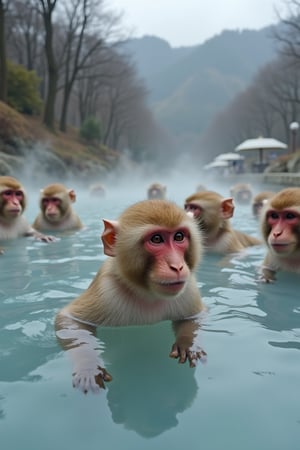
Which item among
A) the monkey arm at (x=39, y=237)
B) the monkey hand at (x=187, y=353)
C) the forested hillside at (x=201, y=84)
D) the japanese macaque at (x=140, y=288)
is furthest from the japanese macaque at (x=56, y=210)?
the forested hillside at (x=201, y=84)

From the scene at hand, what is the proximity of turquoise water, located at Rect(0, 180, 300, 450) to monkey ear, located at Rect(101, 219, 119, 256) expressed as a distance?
0.50m

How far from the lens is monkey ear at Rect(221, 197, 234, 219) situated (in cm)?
550

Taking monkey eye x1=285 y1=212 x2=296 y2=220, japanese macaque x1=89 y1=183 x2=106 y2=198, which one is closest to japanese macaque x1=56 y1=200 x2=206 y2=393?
monkey eye x1=285 y1=212 x2=296 y2=220

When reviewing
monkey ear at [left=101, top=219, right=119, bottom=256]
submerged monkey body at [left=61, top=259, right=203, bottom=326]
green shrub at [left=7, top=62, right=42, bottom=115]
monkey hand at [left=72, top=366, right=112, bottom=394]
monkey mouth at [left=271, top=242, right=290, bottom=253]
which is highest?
green shrub at [left=7, top=62, right=42, bottom=115]

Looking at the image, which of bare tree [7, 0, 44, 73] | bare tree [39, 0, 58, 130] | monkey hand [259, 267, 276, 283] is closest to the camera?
monkey hand [259, 267, 276, 283]

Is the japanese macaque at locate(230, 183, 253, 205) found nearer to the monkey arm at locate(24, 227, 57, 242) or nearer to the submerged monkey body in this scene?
the monkey arm at locate(24, 227, 57, 242)

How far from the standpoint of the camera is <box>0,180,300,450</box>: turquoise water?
70.8 inches

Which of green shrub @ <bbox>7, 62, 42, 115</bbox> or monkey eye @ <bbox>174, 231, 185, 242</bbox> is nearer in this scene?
monkey eye @ <bbox>174, 231, 185, 242</bbox>

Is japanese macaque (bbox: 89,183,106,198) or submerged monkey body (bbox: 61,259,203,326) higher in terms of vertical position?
japanese macaque (bbox: 89,183,106,198)

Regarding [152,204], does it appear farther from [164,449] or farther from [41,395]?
[164,449]

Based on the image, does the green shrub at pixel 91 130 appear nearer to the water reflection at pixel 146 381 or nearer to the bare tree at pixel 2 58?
the bare tree at pixel 2 58

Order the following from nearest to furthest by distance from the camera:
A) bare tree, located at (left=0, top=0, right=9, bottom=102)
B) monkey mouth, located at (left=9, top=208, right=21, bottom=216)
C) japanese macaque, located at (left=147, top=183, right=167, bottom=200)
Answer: monkey mouth, located at (left=9, top=208, right=21, bottom=216) → japanese macaque, located at (left=147, top=183, right=167, bottom=200) → bare tree, located at (left=0, top=0, right=9, bottom=102)

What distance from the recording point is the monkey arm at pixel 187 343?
2393 millimetres

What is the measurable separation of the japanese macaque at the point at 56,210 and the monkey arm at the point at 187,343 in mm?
4990
